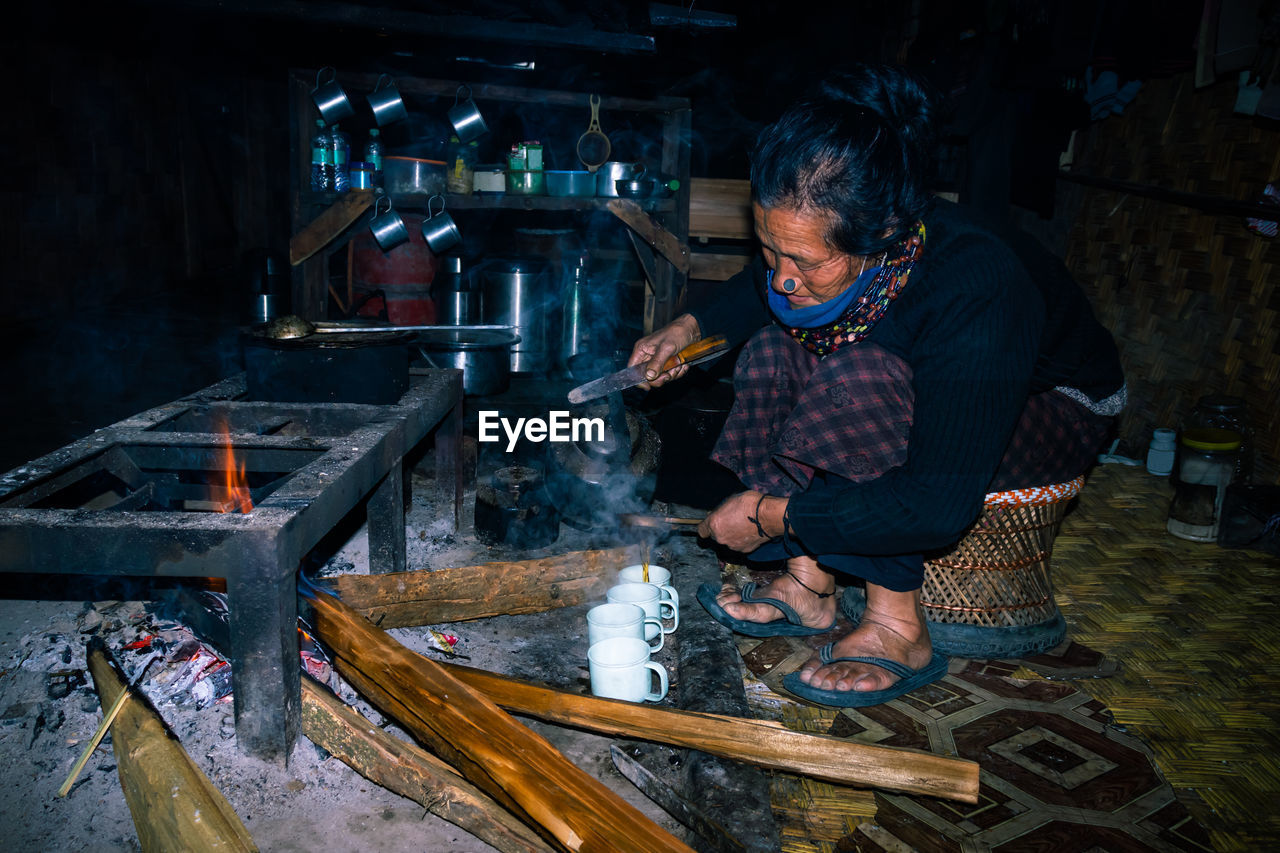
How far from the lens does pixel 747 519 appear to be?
224 cm

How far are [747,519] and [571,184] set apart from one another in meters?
3.31

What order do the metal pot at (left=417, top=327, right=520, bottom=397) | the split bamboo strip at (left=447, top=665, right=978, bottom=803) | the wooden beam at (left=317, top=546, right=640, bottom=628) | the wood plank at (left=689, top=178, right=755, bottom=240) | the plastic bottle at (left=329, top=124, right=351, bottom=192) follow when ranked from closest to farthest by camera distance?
the split bamboo strip at (left=447, top=665, right=978, bottom=803)
the wooden beam at (left=317, top=546, right=640, bottom=628)
the metal pot at (left=417, top=327, right=520, bottom=397)
the plastic bottle at (left=329, top=124, right=351, bottom=192)
the wood plank at (left=689, top=178, right=755, bottom=240)

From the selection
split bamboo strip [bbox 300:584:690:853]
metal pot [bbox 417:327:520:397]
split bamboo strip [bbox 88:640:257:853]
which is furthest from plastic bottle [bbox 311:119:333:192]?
split bamboo strip [bbox 88:640:257:853]

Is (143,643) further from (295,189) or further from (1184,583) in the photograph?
(1184,583)

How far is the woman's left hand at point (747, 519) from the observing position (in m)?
2.21

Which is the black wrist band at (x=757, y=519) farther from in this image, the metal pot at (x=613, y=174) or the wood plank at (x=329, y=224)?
the metal pot at (x=613, y=174)

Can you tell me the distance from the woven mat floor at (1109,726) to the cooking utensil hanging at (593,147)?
340cm

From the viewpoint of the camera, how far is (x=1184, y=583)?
334cm

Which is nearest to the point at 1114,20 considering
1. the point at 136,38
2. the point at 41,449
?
the point at 41,449

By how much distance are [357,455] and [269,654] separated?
60 cm

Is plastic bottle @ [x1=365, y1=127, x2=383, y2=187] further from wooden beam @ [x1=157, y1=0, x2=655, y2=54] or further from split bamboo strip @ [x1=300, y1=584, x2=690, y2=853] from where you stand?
split bamboo strip @ [x1=300, y1=584, x2=690, y2=853]

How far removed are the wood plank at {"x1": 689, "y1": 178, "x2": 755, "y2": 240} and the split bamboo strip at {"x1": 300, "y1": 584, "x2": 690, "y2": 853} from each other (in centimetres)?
438

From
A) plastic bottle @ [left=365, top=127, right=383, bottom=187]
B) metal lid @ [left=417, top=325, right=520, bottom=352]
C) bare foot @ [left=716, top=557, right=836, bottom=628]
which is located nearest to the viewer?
bare foot @ [left=716, top=557, right=836, bottom=628]

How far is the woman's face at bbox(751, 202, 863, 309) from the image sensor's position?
1.92m
